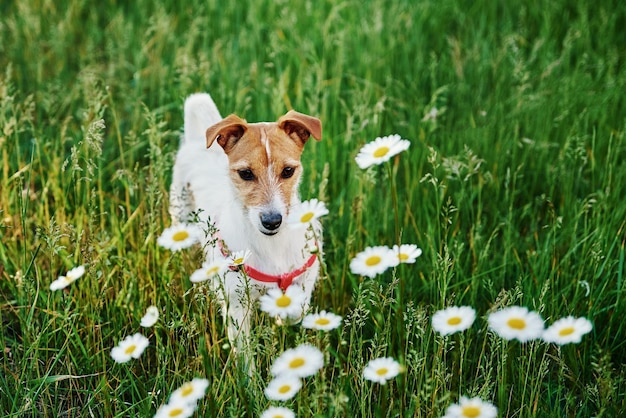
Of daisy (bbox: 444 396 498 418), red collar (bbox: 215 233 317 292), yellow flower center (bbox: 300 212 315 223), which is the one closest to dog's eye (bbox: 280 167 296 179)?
red collar (bbox: 215 233 317 292)

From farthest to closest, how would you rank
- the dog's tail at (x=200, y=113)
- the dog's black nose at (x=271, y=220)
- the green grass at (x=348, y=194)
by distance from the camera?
1. the dog's tail at (x=200, y=113)
2. the dog's black nose at (x=271, y=220)
3. the green grass at (x=348, y=194)

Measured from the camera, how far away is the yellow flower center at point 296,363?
6.54 ft

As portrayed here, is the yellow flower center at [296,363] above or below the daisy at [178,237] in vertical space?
below

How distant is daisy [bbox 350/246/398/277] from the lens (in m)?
2.13

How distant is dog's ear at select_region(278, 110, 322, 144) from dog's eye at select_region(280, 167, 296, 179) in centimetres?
16

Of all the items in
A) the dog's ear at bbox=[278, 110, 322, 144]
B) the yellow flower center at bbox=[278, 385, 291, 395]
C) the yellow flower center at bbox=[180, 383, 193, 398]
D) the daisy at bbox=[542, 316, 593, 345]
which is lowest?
the yellow flower center at bbox=[180, 383, 193, 398]

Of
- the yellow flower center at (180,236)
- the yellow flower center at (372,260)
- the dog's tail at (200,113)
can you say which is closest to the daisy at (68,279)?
the yellow flower center at (180,236)

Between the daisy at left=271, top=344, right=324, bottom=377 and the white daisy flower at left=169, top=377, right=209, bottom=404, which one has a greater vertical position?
the daisy at left=271, top=344, right=324, bottom=377

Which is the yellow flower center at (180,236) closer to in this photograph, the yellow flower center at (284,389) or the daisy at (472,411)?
the yellow flower center at (284,389)

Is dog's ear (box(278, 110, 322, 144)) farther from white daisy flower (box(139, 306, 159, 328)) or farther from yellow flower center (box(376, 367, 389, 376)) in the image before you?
yellow flower center (box(376, 367, 389, 376))

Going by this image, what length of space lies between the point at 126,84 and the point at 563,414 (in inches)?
139

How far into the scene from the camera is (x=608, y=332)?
2977 millimetres

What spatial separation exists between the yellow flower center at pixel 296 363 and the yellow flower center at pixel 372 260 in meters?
0.35

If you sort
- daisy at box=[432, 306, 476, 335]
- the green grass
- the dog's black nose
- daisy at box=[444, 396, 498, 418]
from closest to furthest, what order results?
daisy at box=[444, 396, 498, 418] → daisy at box=[432, 306, 476, 335] → the green grass → the dog's black nose
